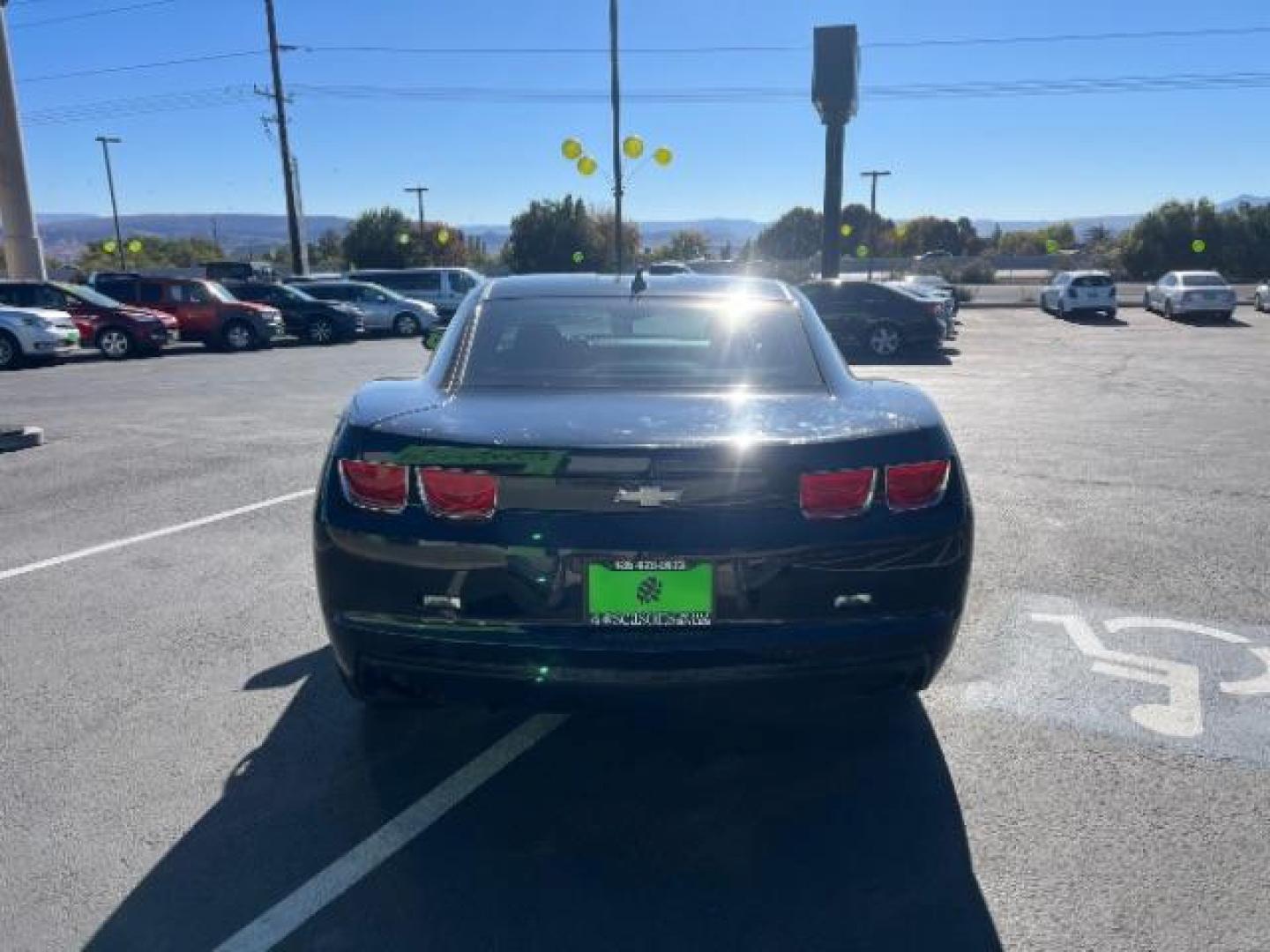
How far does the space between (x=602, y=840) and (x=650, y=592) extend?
2.49 ft

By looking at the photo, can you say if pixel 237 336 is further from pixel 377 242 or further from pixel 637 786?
pixel 377 242

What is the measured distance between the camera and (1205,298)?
90.8 feet

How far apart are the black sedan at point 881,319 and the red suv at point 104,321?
13261mm

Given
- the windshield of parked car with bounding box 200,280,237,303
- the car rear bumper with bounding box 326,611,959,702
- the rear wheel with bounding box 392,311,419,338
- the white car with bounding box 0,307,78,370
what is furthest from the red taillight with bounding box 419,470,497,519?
the rear wheel with bounding box 392,311,419,338

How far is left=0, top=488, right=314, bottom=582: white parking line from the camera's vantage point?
546 centimetres

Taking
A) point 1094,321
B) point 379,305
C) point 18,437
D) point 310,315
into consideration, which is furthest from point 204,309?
point 1094,321

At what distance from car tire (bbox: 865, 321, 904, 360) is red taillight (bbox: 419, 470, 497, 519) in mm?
16762

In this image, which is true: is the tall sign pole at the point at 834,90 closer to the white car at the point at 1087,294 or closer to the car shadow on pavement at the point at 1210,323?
the white car at the point at 1087,294

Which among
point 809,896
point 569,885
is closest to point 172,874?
point 569,885

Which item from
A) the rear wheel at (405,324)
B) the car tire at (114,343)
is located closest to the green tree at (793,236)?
the rear wheel at (405,324)

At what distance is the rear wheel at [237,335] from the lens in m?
22.0

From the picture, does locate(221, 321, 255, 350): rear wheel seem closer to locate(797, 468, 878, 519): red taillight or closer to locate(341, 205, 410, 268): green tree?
locate(797, 468, 878, 519): red taillight

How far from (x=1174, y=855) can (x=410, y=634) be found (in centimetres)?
219

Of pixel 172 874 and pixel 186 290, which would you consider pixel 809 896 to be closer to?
pixel 172 874
